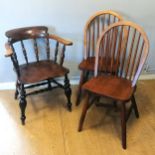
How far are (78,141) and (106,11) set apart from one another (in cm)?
136

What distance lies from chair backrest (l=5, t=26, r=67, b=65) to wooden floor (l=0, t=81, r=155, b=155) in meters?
0.48

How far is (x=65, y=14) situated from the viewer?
2.56 metres

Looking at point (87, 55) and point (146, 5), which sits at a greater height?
point (146, 5)

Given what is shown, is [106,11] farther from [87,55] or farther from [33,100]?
[33,100]

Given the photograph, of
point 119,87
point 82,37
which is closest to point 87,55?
point 82,37

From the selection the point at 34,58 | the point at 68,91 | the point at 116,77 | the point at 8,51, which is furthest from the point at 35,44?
the point at 116,77

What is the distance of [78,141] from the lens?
2.10m

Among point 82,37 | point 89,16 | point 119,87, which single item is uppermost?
point 89,16

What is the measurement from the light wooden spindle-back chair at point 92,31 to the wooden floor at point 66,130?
12.6 inches

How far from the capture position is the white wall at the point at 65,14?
97.3 inches

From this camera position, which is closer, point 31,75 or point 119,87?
point 119,87

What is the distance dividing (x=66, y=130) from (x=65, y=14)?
4.06 ft

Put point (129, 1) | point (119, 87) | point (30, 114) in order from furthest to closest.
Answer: point (129, 1) → point (30, 114) → point (119, 87)

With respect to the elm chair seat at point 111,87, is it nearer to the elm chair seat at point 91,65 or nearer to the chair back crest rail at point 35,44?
the elm chair seat at point 91,65
